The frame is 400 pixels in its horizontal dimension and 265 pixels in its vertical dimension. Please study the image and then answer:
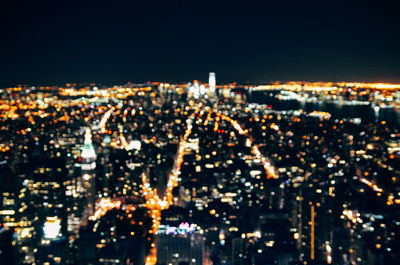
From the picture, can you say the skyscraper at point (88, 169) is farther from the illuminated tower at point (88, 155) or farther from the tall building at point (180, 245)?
the tall building at point (180, 245)

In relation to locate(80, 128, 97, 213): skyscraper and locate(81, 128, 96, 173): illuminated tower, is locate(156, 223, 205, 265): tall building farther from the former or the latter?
locate(81, 128, 96, 173): illuminated tower

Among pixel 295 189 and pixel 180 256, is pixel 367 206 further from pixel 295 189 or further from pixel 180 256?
pixel 180 256

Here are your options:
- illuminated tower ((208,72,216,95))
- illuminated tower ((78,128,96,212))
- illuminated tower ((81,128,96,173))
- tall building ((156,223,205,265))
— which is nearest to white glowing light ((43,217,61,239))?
illuminated tower ((78,128,96,212))

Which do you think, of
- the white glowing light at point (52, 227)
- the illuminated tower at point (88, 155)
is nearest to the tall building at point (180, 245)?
the white glowing light at point (52, 227)

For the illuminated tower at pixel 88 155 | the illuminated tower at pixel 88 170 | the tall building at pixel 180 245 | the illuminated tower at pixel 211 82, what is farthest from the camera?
the illuminated tower at pixel 211 82

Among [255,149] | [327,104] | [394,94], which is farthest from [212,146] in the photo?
[394,94]

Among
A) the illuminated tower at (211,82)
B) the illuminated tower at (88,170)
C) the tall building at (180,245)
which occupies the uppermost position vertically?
the illuminated tower at (211,82)

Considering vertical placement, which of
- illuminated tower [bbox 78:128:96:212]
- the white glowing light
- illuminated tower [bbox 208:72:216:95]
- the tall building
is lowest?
the tall building

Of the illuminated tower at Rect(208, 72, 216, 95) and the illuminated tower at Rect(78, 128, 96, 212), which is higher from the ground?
the illuminated tower at Rect(208, 72, 216, 95)

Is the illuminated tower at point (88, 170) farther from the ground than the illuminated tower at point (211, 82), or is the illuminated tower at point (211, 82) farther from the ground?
the illuminated tower at point (211, 82)

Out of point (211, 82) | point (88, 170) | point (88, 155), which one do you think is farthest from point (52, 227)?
point (211, 82)

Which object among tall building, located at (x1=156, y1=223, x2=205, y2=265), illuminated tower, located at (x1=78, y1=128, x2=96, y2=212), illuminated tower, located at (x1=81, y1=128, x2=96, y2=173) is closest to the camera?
tall building, located at (x1=156, y1=223, x2=205, y2=265)
